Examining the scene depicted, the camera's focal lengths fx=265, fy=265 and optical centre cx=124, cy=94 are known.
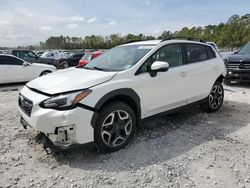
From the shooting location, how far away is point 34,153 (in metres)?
3.90

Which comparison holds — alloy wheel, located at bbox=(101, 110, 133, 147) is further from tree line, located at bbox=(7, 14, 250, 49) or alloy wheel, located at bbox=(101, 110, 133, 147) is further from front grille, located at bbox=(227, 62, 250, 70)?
tree line, located at bbox=(7, 14, 250, 49)

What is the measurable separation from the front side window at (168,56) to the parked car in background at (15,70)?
8014mm

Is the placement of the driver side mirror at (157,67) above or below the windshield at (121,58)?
below

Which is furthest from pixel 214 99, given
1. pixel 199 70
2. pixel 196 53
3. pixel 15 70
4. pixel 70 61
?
pixel 70 61

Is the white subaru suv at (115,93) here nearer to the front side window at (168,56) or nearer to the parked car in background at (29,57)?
the front side window at (168,56)

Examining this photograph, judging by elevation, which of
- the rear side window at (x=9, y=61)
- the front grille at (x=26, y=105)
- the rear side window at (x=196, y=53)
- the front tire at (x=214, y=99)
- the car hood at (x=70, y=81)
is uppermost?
the rear side window at (x=196, y=53)

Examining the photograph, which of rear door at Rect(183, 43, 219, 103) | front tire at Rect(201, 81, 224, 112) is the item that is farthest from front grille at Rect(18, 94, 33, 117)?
front tire at Rect(201, 81, 224, 112)

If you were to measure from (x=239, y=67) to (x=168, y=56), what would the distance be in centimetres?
573

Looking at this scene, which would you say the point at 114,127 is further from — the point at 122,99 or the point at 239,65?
the point at 239,65

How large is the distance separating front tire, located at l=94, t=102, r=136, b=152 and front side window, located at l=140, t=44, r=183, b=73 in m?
0.76

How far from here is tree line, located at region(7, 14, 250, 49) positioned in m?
38.6

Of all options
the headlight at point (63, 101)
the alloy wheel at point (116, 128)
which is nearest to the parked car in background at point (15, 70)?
the headlight at point (63, 101)

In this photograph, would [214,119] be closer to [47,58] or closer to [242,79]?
[242,79]

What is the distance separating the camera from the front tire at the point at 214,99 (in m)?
5.78
